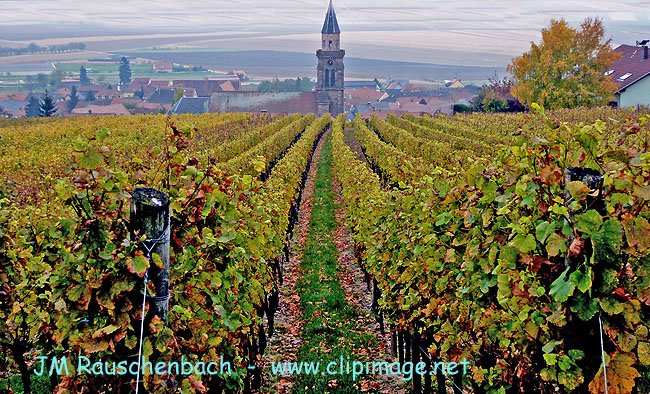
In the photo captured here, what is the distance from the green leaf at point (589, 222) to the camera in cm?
302

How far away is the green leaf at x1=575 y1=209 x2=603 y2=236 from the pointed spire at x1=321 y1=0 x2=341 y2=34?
344ft

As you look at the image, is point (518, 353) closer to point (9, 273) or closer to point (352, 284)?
point (9, 273)

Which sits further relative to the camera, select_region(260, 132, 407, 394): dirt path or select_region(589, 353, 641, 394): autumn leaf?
select_region(260, 132, 407, 394): dirt path

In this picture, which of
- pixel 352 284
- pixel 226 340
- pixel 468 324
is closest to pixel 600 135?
pixel 468 324

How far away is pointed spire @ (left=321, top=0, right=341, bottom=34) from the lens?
104188mm

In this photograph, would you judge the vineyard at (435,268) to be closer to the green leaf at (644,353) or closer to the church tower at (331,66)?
the green leaf at (644,353)

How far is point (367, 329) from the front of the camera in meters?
9.18

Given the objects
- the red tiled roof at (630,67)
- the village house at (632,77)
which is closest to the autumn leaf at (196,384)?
the village house at (632,77)

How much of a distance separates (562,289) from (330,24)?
106 meters

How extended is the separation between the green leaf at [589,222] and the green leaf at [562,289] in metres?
0.23

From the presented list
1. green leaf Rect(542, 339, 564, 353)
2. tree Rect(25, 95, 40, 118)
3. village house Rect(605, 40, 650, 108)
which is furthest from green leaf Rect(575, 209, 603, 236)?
tree Rect(25, 95, 40, 118)

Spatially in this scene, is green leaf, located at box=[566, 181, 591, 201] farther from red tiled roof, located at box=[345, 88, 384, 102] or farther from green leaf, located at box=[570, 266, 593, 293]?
red tiled roof, located at box=[345, 88, 384, 102]

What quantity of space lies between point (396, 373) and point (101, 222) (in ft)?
16.4

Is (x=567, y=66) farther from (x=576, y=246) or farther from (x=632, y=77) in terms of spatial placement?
(x=576, y=246)
